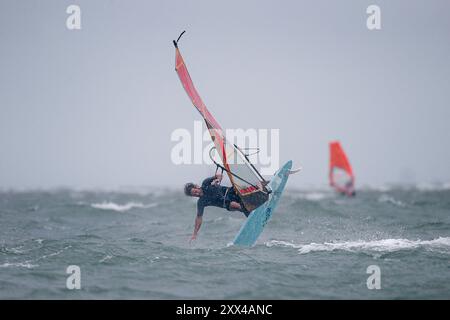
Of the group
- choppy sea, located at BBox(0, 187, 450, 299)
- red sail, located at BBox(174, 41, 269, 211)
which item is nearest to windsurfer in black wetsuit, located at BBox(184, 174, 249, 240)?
red sail, located at BBox(174, 41, 269, 211)

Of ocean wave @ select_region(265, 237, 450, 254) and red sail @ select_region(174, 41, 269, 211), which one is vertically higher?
red sail @ select_region(174, 41, 269, 211)

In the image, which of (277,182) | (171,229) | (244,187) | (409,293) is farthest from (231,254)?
(171,229)

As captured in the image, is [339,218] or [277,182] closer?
[277,182]

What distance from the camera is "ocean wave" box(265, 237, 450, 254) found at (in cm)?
1199

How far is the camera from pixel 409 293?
342 inches

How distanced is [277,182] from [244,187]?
169 centimetres

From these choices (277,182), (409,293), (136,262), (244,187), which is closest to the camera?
(409,293)

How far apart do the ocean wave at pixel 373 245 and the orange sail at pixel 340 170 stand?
2500 cm

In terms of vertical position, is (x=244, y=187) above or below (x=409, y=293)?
above

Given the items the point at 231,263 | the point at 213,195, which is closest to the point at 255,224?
the point at 213,195

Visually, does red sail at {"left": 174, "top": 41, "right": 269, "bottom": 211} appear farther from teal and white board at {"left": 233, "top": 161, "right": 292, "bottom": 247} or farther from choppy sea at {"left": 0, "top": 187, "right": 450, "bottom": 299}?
choppy sea at {"left": 0, "top": 187, "right": 450, "bottom": 299}

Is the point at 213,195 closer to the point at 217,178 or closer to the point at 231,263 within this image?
the point at 217,178

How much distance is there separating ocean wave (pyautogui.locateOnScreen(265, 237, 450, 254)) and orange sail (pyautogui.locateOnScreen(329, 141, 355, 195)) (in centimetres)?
2500
